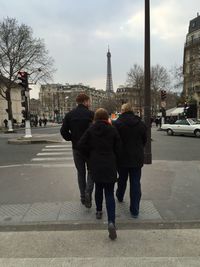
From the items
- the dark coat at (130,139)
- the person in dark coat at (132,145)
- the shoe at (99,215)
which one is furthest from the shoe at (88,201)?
the dark coat at (130,139)

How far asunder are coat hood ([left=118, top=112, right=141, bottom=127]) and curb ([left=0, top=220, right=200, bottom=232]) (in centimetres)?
152

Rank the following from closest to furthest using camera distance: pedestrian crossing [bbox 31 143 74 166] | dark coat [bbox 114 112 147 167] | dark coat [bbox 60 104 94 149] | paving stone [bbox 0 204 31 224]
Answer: dark coat [bbox 114 112 147 167] < paving stone [bbox 0 204 31 224] < dark coat [bbox 60 104 94 149] < pedestrian crossing [bbox 31 143 74 166]

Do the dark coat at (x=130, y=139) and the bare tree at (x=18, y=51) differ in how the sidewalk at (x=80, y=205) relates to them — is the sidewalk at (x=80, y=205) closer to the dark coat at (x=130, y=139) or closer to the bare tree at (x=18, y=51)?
the dark coat at (x=130, y=139)

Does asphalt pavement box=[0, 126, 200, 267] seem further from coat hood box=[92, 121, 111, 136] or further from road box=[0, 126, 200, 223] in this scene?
coat hood box=[92, 121, 111, 136]

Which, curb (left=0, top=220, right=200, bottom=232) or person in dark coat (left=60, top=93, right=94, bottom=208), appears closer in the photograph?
curb (left=0, top=220, right=200, bottom=232)

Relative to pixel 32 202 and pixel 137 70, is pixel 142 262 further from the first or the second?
pixel 137 70

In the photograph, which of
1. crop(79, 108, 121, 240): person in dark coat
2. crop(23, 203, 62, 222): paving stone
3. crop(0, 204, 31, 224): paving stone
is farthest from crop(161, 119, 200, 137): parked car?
crop(79, 108, 121, 240): person in dark coat

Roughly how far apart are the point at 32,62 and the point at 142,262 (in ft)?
152

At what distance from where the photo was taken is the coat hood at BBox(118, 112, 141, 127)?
483 centimetres

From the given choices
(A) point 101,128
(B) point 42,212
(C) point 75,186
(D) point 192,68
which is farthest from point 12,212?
(D) point 192,68

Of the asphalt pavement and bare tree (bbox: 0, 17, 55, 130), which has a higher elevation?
bare tree (bbox: 0, 17, 55, 130)

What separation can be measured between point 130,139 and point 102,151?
737mm

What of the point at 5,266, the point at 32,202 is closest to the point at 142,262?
the point at 5,266

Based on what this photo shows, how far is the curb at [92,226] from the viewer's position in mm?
4555
